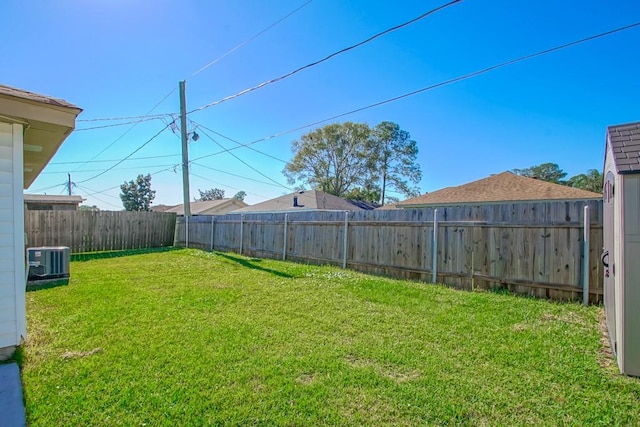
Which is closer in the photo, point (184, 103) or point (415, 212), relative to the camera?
point (415, 212)

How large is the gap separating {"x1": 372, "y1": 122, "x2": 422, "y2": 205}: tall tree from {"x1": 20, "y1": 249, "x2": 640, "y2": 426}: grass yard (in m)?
28.0

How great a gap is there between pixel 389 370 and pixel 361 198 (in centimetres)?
3029

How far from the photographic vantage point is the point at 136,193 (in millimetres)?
41594

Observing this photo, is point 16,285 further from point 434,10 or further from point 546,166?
point 546,166

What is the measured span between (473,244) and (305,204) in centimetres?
1538

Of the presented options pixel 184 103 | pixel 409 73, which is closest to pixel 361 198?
pixel 184 103

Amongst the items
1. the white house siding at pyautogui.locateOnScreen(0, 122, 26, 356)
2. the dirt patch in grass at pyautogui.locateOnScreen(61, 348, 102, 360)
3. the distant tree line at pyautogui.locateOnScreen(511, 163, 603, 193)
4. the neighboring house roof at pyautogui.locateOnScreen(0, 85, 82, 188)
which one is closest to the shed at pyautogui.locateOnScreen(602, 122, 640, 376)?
the dirt patch in grass at pyautogui.locateOnScreen(61, 348, 102, 360)

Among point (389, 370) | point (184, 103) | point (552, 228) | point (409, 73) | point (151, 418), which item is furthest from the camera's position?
point (184, 103)

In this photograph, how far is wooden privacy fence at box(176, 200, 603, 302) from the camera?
486 cm

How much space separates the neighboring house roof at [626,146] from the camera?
2.64m

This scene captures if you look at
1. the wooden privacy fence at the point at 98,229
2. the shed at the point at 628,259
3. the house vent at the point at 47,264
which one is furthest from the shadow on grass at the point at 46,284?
the shed at the point at 628,259

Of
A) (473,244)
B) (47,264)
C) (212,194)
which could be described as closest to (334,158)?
(473,244)

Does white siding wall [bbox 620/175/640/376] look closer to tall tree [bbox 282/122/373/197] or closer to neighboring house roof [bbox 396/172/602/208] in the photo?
neighboring house roof [bbox 396/172/602/208]

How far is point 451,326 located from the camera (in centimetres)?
394
